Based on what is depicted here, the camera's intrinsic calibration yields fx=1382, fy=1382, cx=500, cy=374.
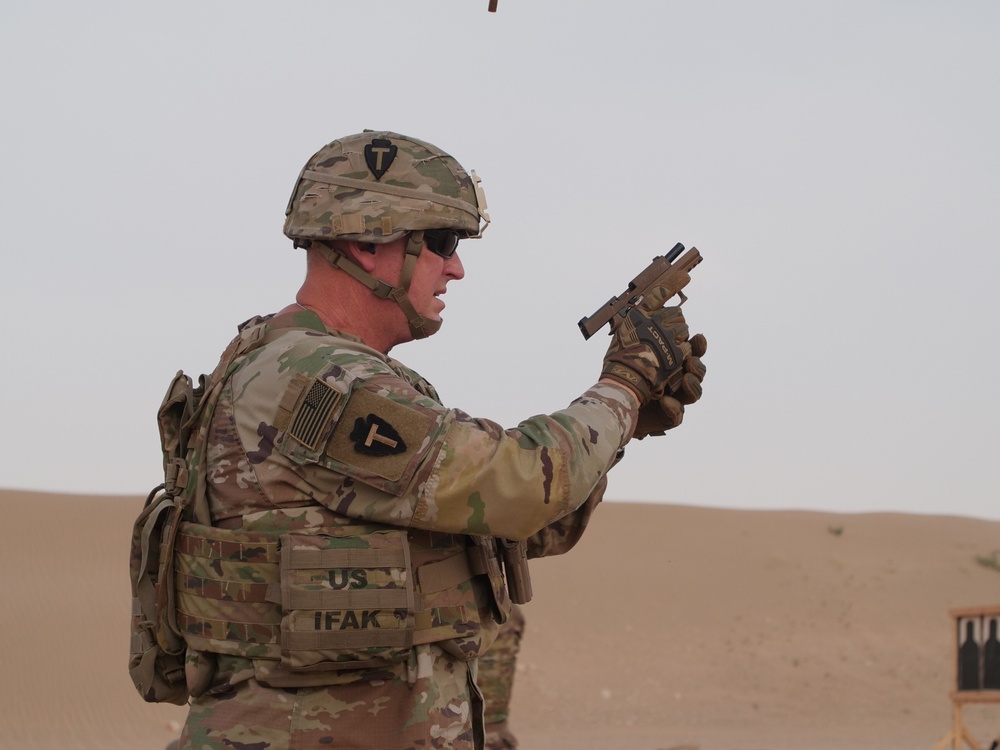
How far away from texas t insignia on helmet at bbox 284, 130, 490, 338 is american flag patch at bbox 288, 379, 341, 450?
53cm

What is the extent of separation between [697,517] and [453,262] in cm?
4604

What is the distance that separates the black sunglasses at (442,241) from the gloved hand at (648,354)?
1.73 ft

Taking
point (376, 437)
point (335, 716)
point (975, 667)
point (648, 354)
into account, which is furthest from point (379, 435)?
point (975, 667)

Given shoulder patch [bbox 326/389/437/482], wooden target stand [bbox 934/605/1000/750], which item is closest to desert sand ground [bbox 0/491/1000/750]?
wooden target stand [bbox 934/605/1000/750]

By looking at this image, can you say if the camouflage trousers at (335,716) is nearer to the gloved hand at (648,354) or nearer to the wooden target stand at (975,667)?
the gloved hand at (648,354)

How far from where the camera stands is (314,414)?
337cm

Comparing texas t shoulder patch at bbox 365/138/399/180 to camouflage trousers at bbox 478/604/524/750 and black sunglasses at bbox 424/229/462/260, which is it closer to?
black sunglasses at bbox 424/229/462/260

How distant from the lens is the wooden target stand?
12.9 m

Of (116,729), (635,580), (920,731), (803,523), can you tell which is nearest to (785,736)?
(920,731)

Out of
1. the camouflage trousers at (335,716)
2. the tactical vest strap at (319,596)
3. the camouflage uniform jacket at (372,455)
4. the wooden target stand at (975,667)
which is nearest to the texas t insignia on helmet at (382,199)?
the camouflage uniform jacket at (372,455)

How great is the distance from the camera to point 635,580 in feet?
124

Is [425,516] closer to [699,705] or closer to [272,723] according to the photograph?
[272,723]

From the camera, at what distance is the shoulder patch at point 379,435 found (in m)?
3.30

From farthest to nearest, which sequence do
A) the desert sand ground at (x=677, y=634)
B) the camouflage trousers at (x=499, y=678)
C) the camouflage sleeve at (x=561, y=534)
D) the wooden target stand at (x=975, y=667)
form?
the desert sand ground at (x=677, y=634), the wooden target stand at (x=975, y=667), the camouflage trousers at (x=499, y=678), the camouflage sleeve at (x=561, y=534)
